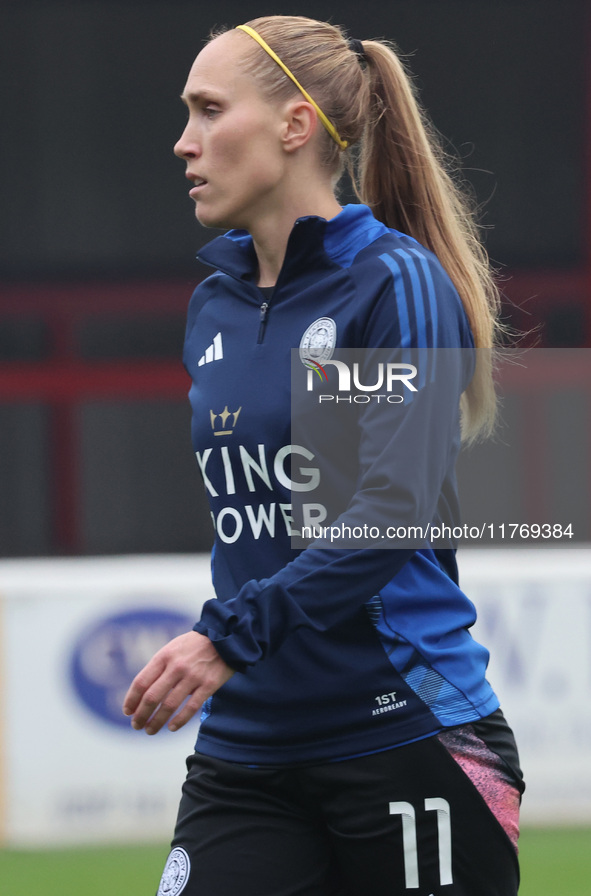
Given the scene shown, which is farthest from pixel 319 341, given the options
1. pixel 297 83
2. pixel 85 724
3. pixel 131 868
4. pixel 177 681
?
pixel 85 724

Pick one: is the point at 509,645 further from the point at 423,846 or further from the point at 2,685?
the point at 423,846

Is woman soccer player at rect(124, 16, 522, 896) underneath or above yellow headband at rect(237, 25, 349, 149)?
underneath

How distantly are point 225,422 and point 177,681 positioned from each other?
0.40 metres

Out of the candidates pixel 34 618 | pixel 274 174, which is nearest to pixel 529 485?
pixel 34 618

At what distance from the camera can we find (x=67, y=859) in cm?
429

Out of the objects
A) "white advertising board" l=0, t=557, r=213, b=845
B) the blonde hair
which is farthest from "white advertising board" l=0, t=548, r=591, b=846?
the blonde hair

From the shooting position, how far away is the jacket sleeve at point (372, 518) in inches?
64.0

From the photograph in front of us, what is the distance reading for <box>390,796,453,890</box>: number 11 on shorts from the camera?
178 centimetres

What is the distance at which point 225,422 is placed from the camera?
1.87m

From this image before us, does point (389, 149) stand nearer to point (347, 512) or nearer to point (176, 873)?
point (347, 512)

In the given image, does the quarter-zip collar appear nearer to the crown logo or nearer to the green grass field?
the crown logo

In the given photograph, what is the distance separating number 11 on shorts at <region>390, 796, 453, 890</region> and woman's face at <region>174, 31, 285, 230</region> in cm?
79

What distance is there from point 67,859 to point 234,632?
291cm

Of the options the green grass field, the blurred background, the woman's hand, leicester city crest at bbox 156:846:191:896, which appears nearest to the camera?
the woman's hand
